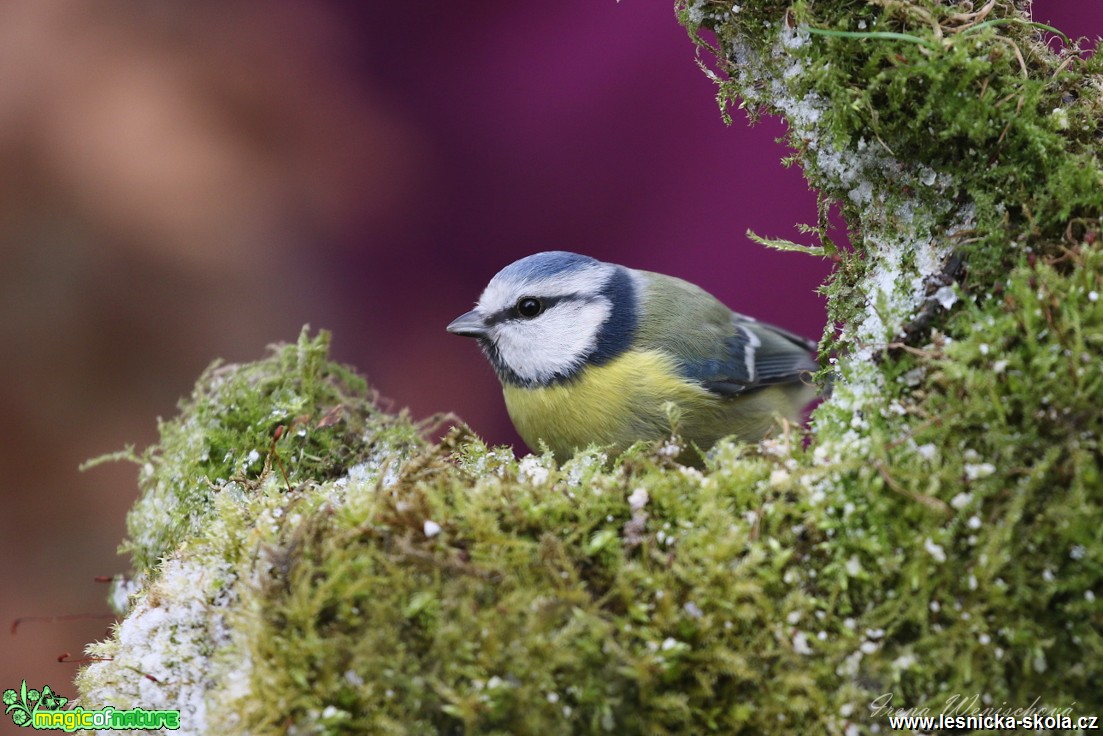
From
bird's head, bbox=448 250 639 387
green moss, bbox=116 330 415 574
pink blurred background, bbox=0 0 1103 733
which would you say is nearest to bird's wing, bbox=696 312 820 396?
bird's head, bbox=448 250 639 387

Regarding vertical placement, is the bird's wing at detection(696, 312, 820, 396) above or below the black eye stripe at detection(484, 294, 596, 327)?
below

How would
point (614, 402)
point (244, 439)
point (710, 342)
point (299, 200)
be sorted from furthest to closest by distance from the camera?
point (299, 200) < point (710, 342) < point (614, 402) < point (244, 439)

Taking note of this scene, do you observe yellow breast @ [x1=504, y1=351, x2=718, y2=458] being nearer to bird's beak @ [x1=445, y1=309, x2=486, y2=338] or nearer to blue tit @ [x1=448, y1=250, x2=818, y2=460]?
blue tit @ [x1=448, y1=250, x2=818, y2=460]

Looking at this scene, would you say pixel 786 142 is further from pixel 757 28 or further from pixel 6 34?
pixel 6 34

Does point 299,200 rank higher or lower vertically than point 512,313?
higher

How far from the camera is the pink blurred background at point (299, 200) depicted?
6.43ft

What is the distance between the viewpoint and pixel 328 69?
2230mm

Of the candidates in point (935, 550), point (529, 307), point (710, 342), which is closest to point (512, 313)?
point (529, 307)

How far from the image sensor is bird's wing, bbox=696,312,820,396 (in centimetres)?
141

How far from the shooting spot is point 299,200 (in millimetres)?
2234

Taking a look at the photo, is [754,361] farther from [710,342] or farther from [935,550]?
[935,550]

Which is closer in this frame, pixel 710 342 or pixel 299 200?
pixel 710 342

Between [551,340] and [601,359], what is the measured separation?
0.09 meters

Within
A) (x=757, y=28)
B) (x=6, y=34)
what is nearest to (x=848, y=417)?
(x=757, y=28)
